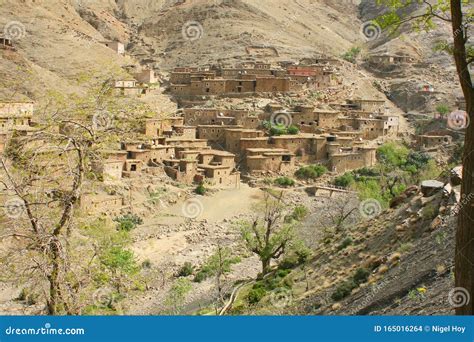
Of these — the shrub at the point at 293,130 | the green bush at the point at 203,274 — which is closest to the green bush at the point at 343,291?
the green bush at the point at 203,274

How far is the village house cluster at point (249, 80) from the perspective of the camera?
47.1 metres

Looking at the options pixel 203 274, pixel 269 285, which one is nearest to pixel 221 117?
pixel 203 274

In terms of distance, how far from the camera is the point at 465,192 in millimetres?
7508

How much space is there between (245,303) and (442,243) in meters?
6.48

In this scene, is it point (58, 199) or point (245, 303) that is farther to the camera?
point (245, 303)

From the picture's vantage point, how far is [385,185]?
3481 cm

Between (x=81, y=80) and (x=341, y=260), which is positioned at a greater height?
(x=81, y=80)

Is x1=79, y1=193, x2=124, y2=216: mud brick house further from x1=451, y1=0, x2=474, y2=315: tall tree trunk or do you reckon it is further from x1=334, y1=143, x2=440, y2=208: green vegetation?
x1=451, y1=0, x2=474, y2=315: tall tree trunk

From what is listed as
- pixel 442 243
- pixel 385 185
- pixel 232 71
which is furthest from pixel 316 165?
pixel 442 243

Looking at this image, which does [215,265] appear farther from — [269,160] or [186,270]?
[269,160]

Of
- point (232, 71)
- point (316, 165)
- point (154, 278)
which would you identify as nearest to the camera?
point (154, 278)

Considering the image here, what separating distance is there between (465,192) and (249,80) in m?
40.2

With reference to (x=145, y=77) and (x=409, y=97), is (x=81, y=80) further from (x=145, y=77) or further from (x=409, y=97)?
(x=409, y=97)

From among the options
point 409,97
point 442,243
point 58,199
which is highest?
point 409,97
